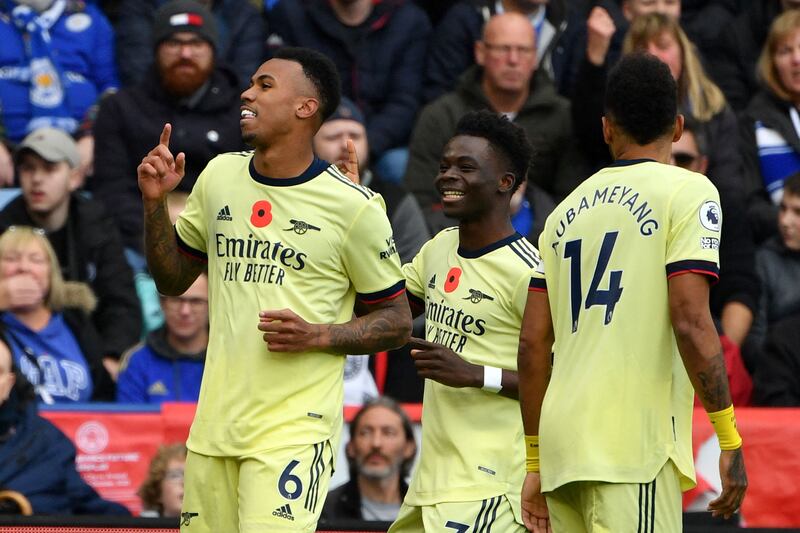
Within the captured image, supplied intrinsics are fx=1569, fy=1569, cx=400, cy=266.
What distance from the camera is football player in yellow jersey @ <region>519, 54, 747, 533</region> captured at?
5.12 meters

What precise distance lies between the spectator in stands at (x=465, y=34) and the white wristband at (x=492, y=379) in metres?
5.42

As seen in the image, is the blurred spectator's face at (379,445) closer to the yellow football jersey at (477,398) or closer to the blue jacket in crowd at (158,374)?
the blue jacket in crowd at (158,374)

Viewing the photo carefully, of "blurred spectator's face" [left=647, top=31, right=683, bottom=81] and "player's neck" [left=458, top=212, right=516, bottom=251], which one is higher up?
"blurred spectator's face" [left=647, top=31, right=683, bottom=81]

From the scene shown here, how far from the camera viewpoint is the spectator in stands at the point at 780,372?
360 inches

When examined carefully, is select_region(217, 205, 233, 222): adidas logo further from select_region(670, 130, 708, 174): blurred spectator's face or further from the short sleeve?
select_region(670, 130, 708, 174): blurred spectator's face

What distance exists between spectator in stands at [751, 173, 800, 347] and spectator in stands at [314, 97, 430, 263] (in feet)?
7.21

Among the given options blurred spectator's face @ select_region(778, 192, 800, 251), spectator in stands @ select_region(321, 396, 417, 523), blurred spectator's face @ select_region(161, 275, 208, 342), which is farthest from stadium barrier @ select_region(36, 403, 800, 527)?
blurred spectator's face @ select_region(778, 192, 800, 251)

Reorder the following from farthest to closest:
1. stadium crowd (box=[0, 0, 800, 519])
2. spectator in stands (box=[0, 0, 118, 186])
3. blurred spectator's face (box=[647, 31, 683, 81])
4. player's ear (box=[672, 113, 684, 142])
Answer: spectator in stands (box=[0, 0, 118, 186]), blurred spectator's face (box=[647, 31, 683, 81]), stadium crowd (box=[0, 0, 800, 519]), player's ear (box=[672, 113, 684, 142])

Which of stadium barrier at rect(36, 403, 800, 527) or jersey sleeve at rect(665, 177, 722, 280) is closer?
jersey sleeve at rect(665, 177, 722, 280)

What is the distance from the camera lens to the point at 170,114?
10.5m

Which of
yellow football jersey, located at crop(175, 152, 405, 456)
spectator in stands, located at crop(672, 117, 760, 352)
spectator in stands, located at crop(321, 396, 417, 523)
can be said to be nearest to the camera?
yellow football jersey, located at crop(175, 152, 405, 456)

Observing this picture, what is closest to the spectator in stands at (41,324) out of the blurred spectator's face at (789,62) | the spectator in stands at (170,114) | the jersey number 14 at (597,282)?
the spectator in stands at (170,114)

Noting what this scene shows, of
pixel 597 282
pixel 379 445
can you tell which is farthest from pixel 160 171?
pixel 379 445

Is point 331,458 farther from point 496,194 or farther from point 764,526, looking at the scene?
point 764,526
